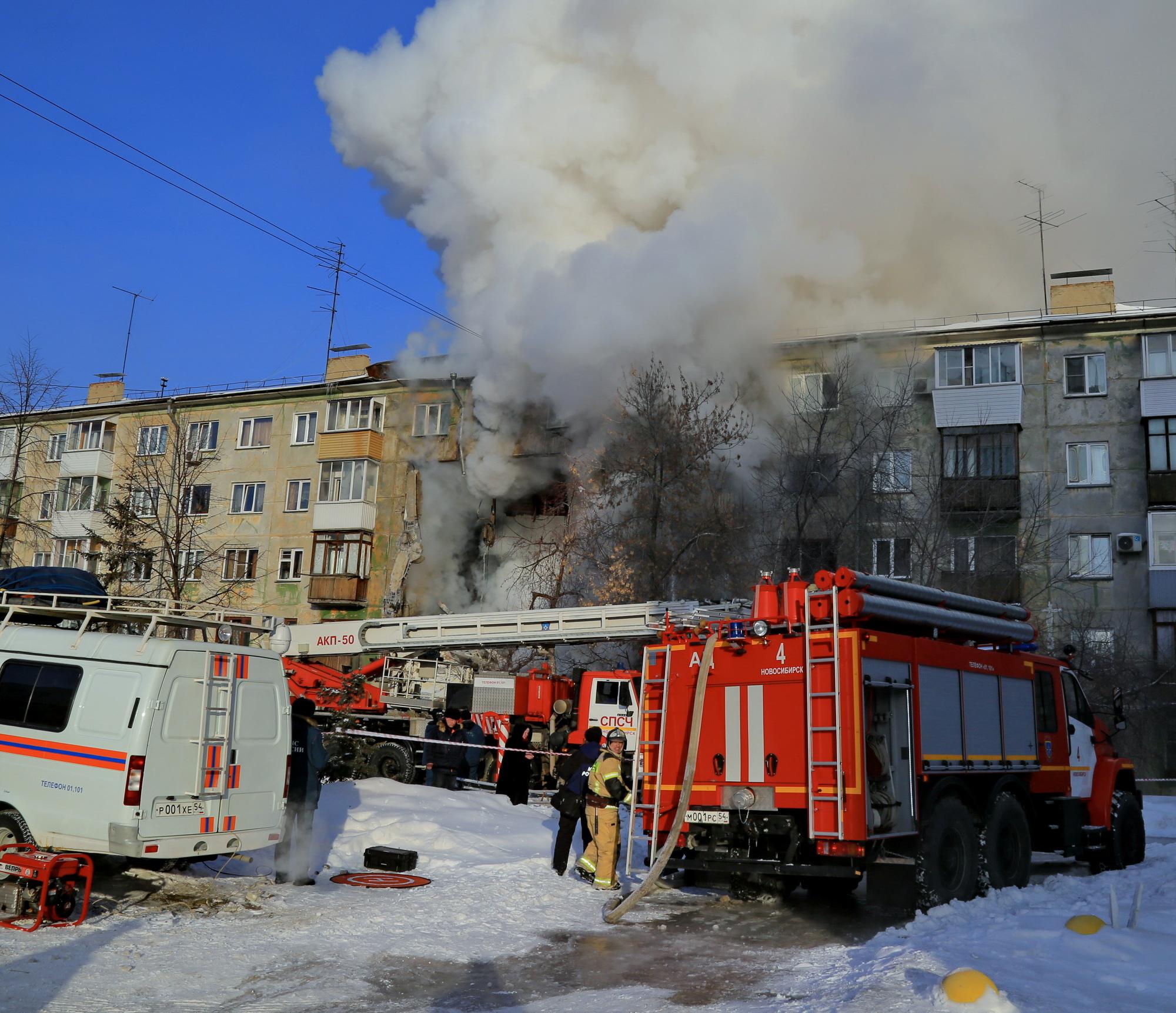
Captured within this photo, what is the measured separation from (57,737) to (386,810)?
5.20 metres

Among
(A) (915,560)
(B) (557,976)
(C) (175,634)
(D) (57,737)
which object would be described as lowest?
(B) (557,976)

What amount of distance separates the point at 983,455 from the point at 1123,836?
2161 centimetres

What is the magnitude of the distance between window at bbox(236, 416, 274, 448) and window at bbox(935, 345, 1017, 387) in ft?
83.3

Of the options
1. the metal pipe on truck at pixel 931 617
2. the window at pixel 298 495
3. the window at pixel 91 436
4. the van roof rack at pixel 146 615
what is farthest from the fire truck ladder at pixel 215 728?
the window at pixel 91 436

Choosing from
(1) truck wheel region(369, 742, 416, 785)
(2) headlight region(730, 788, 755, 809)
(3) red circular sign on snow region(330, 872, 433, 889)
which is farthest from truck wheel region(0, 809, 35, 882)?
(1) truck wheel region(369, 742, 416, 785)

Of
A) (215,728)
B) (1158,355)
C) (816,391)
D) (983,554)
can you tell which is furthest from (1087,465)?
(215,728)

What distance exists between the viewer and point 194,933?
26.5ft

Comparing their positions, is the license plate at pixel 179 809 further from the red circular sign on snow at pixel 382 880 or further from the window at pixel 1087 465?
the window at pixel 1087 465

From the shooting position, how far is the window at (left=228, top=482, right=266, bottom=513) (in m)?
42.9

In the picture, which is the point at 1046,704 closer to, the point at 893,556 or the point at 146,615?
the point at 146,615

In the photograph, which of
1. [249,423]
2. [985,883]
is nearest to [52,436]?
[249,423]

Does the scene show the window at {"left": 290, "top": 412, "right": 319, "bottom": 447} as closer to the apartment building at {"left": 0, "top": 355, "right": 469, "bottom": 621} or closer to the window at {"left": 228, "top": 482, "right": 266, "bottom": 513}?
the apartment building at {"left": 0, "top": 355, "right": 469, "bottom": 621}

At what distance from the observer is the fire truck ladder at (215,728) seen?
353 inches

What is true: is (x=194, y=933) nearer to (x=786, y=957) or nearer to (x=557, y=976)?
(x=557, y=976)
